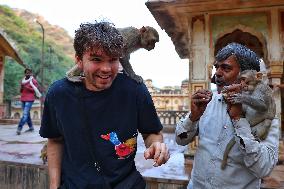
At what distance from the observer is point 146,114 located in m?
1.72

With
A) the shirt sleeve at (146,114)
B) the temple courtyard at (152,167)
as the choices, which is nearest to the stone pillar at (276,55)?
the temple courtyard at (152,167)

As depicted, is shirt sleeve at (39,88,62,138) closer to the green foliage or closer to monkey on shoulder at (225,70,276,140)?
monkey on shoulder at (225,70,276,140)

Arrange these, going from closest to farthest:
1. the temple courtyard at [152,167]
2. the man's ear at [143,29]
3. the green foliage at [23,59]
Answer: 1. the temple courtyard at [152,167]
2. the man's ear at [143,29]
3. the green foliage at [23,59]

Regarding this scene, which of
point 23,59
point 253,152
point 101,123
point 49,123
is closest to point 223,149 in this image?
point 253,152

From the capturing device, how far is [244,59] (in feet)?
6.27

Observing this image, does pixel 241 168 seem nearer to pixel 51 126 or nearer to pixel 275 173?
pixel 51 126

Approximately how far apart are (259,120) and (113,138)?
1.01m

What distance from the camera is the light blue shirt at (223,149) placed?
1718mm

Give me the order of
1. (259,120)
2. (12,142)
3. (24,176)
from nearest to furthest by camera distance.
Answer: (259,120) < (24,176) < (12,142)

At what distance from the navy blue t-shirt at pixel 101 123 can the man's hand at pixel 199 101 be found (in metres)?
0.30

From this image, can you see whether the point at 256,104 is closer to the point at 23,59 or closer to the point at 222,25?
the point at 222,25

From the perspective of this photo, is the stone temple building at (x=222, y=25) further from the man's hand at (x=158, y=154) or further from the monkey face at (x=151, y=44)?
the man's hand at (x=158, y=154)

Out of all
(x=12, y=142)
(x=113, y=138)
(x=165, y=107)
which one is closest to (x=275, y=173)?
(x=113, y=138)

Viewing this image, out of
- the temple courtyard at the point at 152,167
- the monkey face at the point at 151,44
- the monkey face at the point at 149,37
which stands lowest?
the temple courtyard at the point at 152,167
